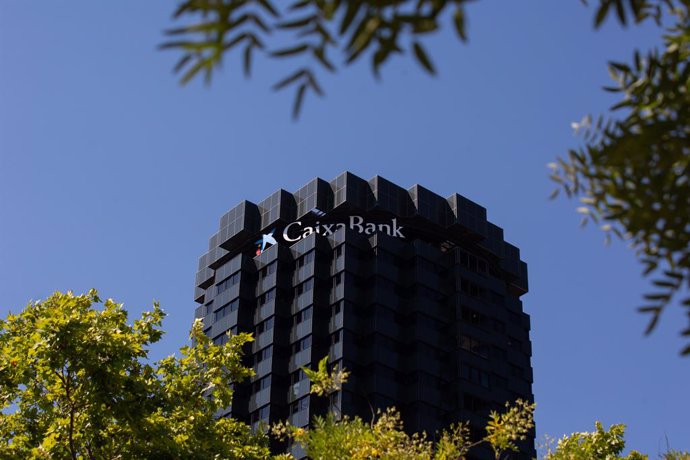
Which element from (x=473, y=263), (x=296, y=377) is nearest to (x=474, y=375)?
(x=473, y=263)

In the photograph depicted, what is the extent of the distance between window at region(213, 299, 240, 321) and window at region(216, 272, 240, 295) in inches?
84.3

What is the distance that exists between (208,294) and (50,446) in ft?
339

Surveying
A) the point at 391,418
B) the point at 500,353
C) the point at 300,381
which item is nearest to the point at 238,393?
the point at 300,381

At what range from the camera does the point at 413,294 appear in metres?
114

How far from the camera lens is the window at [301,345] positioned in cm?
10912

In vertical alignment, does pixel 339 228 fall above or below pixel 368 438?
above

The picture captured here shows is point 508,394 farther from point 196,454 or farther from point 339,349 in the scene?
point 196,454

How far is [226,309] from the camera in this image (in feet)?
389

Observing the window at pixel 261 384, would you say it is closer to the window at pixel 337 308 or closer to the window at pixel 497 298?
the window at pixel 337 308

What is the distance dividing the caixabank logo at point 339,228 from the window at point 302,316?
1006cm

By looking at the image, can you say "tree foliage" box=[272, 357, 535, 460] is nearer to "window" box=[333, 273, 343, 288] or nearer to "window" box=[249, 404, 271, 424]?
"window" box=[249, 404, 271, 424]

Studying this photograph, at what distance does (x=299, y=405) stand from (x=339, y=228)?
22.6 m

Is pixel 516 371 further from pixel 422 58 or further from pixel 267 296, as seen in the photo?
pixel 422 58

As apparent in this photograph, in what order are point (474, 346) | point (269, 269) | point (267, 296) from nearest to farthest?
point (474, 346) < point (267, 296) < point (269, 269)
